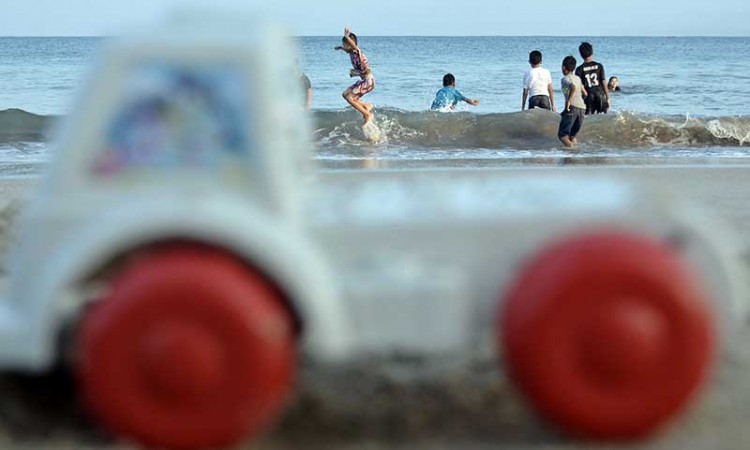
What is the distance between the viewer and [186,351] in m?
2.97

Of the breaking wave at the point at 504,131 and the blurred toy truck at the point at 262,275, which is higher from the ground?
the blurred toy truck at the point at 262,275

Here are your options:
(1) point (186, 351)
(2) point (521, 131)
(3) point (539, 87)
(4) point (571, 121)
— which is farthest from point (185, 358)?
(2) point (521, 131)

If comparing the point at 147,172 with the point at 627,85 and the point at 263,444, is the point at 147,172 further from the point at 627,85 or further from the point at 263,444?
the point at 627,85

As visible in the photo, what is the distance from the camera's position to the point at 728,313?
3.37m

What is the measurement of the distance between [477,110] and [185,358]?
21.6 metres

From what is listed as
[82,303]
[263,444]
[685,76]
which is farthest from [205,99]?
[685,76]

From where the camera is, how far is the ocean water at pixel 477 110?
571 inches

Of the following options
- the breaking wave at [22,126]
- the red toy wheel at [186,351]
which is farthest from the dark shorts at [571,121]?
the red toy wheel at [186,351]

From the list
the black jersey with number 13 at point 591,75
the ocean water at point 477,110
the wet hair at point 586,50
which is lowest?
the ocean water at point 477,110

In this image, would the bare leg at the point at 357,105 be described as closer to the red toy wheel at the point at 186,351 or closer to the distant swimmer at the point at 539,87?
the distant swimmer at the point at 539,87

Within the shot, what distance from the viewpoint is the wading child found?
1324 centimetres

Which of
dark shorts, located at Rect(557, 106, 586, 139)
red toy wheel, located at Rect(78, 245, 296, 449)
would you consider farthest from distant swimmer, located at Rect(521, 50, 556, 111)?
red toy wheel, located at Rect(78, 245, 296, 449)

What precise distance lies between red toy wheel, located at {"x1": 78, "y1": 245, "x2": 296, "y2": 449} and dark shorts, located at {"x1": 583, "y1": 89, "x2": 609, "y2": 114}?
1153cm

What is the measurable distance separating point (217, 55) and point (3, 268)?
2.81 meters
